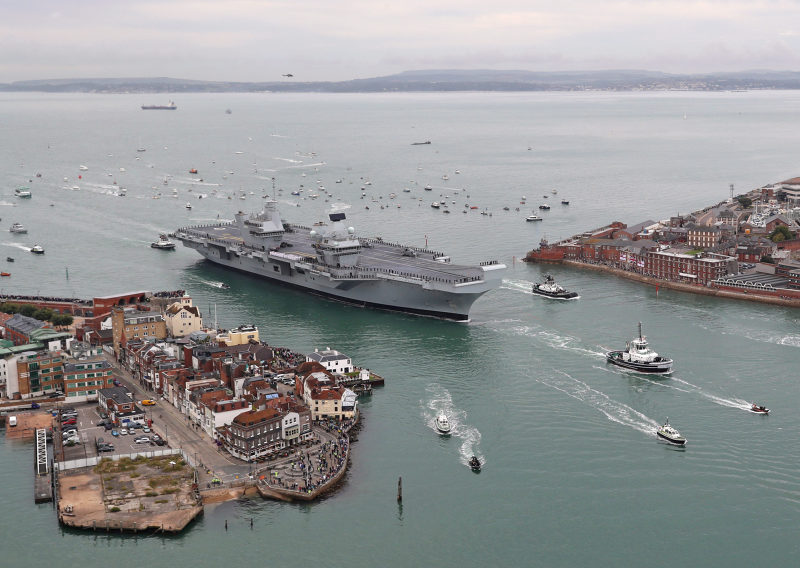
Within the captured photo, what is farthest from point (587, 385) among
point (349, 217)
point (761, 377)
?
point (349, 217)

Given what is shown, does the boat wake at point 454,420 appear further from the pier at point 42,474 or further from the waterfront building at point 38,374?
the waterfront building at point 38,374

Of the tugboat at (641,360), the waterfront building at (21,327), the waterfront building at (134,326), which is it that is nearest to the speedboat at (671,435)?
the tugboat at (641,360)

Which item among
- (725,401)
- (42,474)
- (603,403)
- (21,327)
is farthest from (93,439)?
(725,401)

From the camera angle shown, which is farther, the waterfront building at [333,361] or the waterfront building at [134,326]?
the waterfront building at [134,326]

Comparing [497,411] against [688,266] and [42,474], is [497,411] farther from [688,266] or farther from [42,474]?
[688,266]

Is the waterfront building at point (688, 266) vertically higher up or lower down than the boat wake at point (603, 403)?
higher up

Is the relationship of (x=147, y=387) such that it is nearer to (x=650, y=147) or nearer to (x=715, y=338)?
(x=715, y=338)
